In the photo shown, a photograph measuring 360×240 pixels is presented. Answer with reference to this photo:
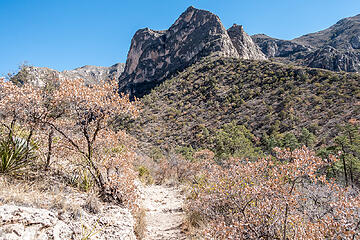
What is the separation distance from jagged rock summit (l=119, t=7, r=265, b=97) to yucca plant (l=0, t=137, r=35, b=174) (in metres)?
54.5

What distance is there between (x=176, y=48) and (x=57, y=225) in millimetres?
81616

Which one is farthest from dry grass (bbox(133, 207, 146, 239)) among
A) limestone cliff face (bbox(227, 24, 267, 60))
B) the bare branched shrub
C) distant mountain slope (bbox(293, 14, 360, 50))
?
distant mountain slope (bbox(293, 14, 360, 50))

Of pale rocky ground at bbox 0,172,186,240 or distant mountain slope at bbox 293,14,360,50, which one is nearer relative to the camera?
pale rocky ground at bbox 0,172,186,240

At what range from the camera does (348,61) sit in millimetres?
66125

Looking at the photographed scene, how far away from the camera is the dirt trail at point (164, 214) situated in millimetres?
4899

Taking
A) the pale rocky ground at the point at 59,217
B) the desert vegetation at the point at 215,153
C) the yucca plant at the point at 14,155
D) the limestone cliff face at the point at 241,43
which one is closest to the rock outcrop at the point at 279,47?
the limestone cliff face at the point at 241,43

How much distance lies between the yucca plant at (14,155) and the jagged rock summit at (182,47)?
179ft

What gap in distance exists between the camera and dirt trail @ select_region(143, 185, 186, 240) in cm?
490

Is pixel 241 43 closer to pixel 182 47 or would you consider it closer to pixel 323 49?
pixel 182 47

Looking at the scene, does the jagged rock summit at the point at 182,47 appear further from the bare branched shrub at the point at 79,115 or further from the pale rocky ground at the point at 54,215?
the pale rocky ground at the point at 54,215

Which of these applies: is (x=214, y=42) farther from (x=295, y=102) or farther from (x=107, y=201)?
(x=107, y=201)

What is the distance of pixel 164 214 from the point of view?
21.1ft

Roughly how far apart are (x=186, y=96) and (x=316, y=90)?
23058mm

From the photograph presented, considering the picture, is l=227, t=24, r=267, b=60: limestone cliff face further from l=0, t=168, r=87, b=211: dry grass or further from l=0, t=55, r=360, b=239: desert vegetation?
l=0, t=168, r=87, b=211: dry grass
